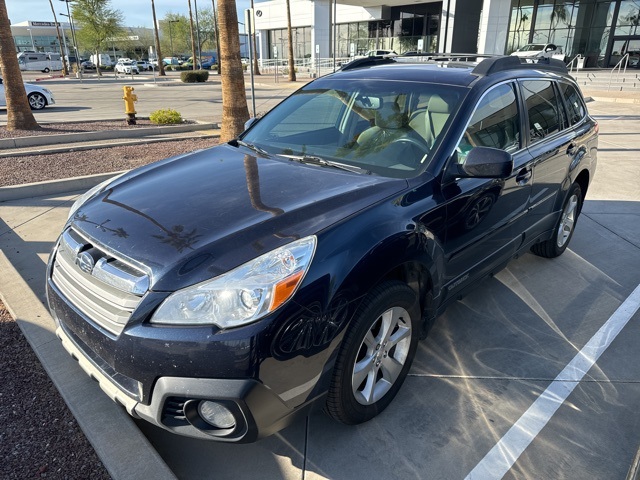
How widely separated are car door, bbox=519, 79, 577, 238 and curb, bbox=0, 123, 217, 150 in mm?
9797

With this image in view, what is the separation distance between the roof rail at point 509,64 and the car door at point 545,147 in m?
0.15

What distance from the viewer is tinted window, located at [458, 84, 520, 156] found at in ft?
10.1

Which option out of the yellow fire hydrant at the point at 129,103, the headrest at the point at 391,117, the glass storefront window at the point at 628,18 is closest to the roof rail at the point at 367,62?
the headrest at the point at 391,117

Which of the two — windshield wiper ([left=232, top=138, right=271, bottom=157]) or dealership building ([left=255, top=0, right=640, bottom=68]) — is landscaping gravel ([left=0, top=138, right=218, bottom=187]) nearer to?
windshield wiper ([left=232, top=138, right=271, bottom=157])

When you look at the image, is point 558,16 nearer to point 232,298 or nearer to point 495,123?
point 495,123

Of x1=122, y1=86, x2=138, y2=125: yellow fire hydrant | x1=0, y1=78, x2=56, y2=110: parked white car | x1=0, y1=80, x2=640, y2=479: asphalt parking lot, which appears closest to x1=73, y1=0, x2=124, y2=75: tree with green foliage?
x1=0, y1=78, x2=56, y2=110: parked white car

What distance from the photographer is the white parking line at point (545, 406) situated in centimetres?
244

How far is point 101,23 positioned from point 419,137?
4769 centimetres

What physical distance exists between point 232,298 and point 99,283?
711mm

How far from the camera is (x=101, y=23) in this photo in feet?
139

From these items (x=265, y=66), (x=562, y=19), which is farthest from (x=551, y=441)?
A: (x=265, y=66)

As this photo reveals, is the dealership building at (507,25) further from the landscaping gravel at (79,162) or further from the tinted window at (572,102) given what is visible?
the tinted window at (572,102)

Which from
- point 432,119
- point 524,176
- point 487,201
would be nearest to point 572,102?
point 524,176

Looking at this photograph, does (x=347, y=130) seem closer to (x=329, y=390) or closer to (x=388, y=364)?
(x=388, y=364)
